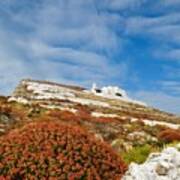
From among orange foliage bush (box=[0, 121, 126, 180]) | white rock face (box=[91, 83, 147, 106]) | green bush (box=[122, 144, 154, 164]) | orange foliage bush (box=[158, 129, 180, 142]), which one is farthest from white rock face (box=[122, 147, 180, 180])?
white rock face (box=[91, 83, 147, 106])

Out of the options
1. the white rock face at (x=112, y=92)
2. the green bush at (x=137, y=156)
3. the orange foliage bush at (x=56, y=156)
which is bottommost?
the orange foliage bush at (x=56, y=156)

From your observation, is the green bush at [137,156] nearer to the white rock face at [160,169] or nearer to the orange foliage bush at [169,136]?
the white rock face at [160,169]

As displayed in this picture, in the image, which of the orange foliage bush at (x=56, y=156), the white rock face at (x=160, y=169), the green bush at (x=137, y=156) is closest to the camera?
the white rock face at (x=160, y=169)

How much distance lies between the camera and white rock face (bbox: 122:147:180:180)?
1298 centimetres

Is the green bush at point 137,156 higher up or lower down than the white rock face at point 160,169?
higher up

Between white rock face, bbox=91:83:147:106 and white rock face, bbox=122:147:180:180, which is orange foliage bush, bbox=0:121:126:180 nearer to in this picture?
white rock face, bbox=122:147:180:180

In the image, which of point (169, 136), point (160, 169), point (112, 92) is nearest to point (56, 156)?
point (160, 169)

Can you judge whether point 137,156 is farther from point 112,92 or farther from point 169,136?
point 112,92

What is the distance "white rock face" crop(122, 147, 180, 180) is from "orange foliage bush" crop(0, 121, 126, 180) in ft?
5.40

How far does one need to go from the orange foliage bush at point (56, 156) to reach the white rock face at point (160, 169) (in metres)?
1.65

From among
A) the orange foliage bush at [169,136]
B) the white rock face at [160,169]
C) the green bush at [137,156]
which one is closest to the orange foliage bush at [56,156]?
the white rock face at [160,169]

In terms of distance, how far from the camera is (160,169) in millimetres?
13180

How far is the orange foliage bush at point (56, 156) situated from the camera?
14.7 metres

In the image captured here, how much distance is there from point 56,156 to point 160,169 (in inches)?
120
